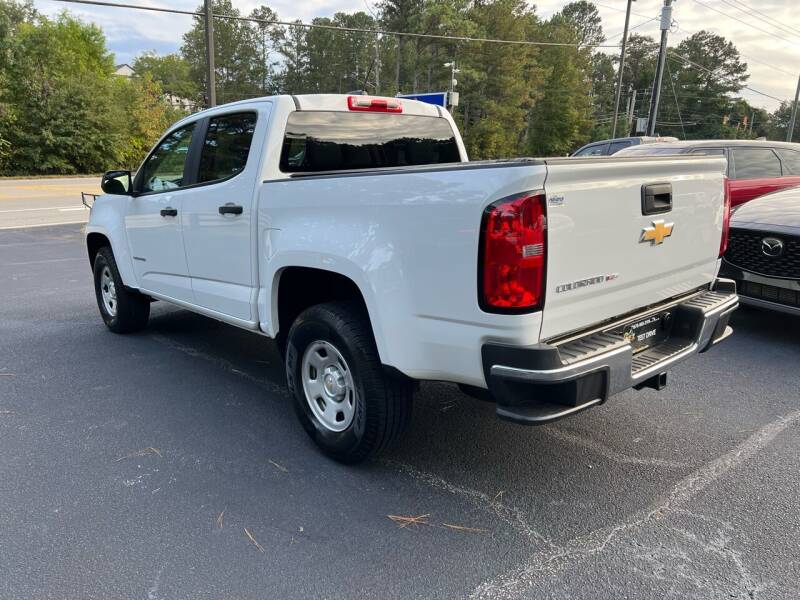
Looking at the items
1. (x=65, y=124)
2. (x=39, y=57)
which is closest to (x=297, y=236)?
(x=65, y=124)

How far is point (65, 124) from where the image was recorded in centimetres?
3275

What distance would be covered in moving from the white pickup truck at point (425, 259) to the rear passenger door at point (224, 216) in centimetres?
2

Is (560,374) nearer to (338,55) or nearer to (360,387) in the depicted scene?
(360,387)

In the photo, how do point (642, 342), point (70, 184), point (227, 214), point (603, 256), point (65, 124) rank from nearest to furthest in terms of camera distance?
point (603, 256) < point (642, 342) < point (227, 214) < point (70, 184) < point (65, 124)

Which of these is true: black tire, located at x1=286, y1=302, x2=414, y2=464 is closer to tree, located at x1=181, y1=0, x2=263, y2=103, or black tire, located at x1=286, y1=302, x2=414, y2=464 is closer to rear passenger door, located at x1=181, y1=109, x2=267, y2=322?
rear passenger door, located at x1=181, y1=109, x2=267, y2=322

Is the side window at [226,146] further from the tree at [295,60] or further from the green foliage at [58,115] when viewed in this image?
the tree at [295,60]

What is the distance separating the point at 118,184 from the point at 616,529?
458 cm

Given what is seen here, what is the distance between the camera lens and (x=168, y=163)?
4.64 m

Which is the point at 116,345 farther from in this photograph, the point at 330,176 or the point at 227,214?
the point at 330,176

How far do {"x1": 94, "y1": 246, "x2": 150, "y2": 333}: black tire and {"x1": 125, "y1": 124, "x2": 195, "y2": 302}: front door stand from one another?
0.46 meters

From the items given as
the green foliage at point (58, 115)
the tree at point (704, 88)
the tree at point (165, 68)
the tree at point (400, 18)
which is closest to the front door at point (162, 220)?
the green foliage at point (58, 115)

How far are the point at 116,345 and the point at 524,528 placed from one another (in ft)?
13.7

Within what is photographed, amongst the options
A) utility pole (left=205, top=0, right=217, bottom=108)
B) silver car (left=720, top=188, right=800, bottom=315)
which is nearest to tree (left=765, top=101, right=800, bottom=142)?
utility pole (left=205, top=0, right=217, bottom=108)

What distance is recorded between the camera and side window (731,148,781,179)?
7.20m
